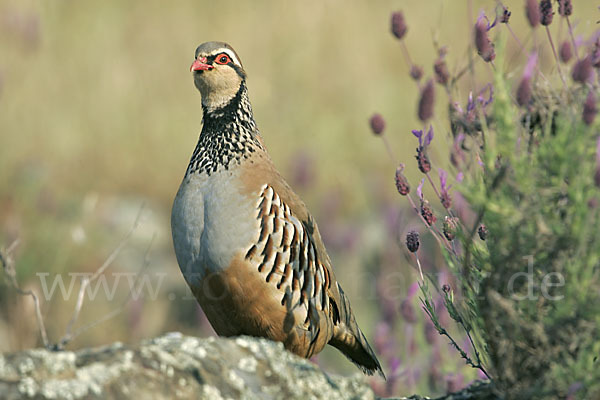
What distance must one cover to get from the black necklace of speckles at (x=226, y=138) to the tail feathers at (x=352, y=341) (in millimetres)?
806

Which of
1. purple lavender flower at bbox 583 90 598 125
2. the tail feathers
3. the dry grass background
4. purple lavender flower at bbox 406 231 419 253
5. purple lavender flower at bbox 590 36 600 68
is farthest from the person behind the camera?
the dry grass background

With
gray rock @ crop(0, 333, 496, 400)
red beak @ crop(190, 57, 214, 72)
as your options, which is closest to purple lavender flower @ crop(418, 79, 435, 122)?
gray rock @ crop(0, 333, 496, 400)

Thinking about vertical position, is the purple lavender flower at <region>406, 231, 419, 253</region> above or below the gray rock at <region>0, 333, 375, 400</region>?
above

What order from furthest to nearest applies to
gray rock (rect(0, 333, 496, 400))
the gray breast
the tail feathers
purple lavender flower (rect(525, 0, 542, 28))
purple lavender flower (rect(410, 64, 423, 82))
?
the tail feathers < the gray breast < purple lavender flower (rect(410, 64, 423, 82)) < purple lavender flower (rect(525, 0, 542, 28)) < gray rock (rect(0, 333, 496, 400))

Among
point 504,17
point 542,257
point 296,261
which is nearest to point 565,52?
point 504,17

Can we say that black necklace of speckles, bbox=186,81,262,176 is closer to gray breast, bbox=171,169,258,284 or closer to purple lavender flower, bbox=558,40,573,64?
gray breast, bbox=171,169,258,284

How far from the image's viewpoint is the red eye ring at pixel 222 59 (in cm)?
406

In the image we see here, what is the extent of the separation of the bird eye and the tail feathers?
1.22 metres

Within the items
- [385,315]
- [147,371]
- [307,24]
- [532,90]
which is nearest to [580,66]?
[532,90]

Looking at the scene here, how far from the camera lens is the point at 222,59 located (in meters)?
4.07

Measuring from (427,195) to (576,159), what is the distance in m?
6.82

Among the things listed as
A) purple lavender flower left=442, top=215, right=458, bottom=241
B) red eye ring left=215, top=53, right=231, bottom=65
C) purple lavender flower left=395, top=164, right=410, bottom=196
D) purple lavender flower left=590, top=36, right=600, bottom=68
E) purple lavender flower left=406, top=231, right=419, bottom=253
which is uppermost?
purple lavender flower left=590, top=36, right=600, bottom=68

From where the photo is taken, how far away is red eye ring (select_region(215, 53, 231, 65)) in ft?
13.3

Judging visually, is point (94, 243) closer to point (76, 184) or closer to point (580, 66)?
point (76, 184)
